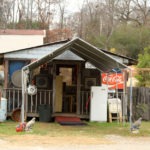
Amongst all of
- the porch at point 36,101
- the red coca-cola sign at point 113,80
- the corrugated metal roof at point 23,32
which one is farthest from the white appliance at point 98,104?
the corrugated metal roof at point 23,32

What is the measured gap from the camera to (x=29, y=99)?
63.9 feet

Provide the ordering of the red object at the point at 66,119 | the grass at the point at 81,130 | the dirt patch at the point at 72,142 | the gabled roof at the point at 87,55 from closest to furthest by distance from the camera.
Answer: the dirt patch at the point at 72,142, the grass at the point at 81,130, the gabled roof at the point at 87,55, the red object at the point at 66,119

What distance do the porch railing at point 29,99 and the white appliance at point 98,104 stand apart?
1.81m

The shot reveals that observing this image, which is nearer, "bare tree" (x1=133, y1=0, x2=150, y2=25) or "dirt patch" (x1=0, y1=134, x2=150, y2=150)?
"dirt patch" (x1=0, y1=134, x2=150, y2=150)

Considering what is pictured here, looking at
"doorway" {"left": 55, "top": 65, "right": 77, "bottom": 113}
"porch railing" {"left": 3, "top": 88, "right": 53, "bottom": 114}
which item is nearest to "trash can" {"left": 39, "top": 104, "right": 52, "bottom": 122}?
"porch railing" {"left": 3, "top": 88, "right": 53, "bottom": 114}

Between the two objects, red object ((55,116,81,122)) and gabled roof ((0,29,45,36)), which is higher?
gabled roof ((0,29,45,36))

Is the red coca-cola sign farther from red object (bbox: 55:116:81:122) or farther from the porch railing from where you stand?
the porch railing

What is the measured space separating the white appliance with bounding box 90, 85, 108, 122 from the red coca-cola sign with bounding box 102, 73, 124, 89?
2.00 m

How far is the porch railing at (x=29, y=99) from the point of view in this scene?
19.2m

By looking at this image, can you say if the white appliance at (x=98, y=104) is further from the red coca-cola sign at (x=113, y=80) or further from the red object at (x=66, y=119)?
the red coca-cola sign at (x=113, y=80)

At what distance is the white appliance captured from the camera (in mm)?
18922

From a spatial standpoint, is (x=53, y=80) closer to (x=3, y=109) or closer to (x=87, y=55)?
(x=87, y=55)

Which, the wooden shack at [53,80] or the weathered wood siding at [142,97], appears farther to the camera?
the weathered wood siding at [142,97]

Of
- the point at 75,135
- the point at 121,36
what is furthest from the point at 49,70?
the point at 121,36
